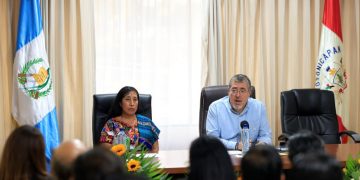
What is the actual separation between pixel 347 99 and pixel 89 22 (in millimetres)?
2887

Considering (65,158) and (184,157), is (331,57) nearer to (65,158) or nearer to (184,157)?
(184,157)

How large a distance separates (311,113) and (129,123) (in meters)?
1.74

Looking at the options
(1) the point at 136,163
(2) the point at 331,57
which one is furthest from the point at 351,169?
(2) the point at 331,57

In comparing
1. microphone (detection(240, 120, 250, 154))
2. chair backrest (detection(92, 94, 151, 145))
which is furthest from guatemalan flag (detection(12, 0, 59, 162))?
microphone (detection(240, 120, 250, 154))

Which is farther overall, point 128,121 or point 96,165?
point 128,121

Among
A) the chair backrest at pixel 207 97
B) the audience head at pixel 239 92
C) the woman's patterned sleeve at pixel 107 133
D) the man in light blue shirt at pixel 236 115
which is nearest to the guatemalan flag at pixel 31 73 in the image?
the woman's patterned sleeve at pixel 107 133

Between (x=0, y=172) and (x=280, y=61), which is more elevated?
(x=280, y=61)

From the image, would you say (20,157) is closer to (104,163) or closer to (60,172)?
(60,172)

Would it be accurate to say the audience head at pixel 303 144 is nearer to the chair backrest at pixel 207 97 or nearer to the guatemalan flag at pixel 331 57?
the chair backrest at pixel 207 97

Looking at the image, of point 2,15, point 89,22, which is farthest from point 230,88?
point 2,15

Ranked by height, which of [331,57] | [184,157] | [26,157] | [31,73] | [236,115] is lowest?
[184,157]

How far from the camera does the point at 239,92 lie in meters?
3.94

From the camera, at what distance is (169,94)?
510cm

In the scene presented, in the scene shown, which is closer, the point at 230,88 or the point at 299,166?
the point at 299,166
